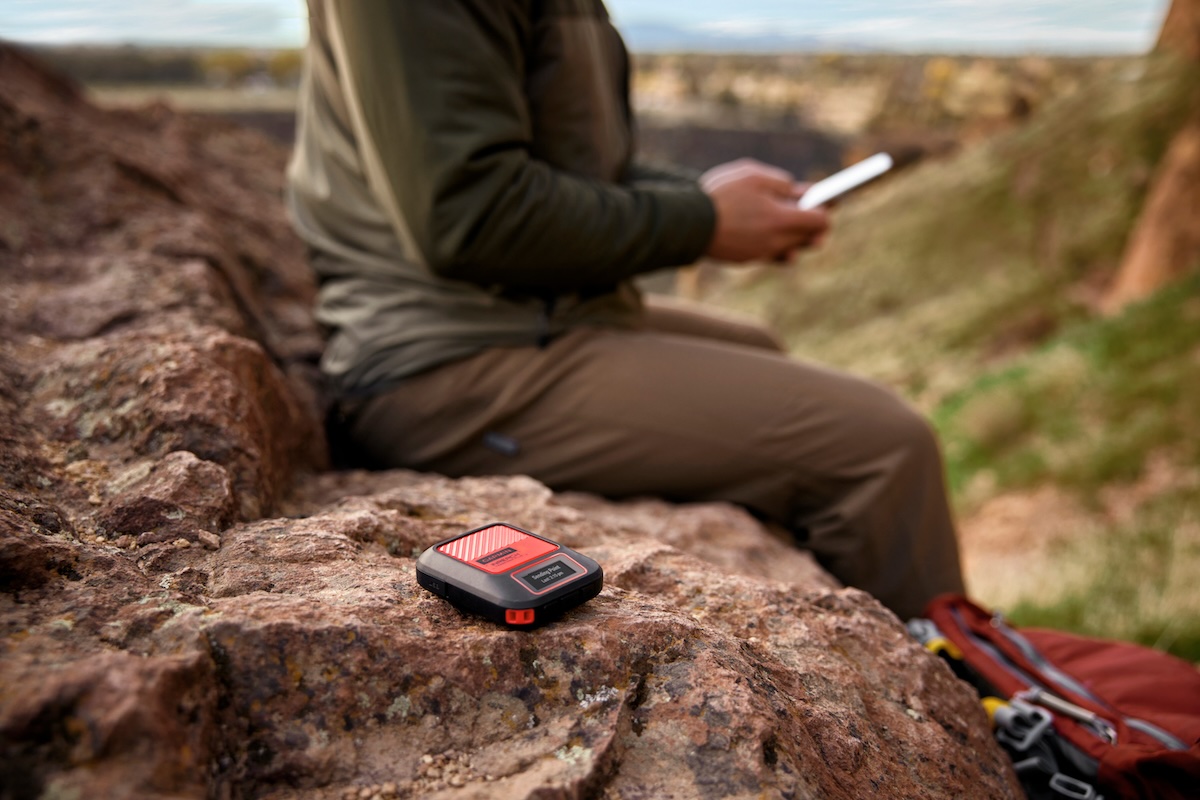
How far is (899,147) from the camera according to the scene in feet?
122

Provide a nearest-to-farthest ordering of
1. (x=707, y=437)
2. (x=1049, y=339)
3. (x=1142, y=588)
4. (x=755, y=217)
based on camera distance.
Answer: (x=707, y=437) < (x=755, y=217) < (x=1142, y=588) < (x=1049, y=339)

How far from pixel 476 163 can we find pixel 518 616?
1.45m

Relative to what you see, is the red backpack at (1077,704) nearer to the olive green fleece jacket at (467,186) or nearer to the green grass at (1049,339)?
the olive green fleece jacket at (467,186)

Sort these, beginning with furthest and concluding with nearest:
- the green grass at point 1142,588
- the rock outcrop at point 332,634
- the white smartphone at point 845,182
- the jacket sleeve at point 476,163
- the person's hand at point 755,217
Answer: the green grass at point 1142,588, the white smartphone at point 845,182, the person's hand at point 755,217, the jacket sleeve at point 476,163, the rock outcrop at point 332,634

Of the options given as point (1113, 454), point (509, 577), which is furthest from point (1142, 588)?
point (509, 577)

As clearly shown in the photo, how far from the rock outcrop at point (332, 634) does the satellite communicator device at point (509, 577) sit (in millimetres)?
43

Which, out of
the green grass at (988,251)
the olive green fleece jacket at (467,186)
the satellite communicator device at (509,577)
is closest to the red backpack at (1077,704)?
the satellite communicator device at (509,577)

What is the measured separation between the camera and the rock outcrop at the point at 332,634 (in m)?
1.35

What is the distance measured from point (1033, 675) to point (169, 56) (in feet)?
203

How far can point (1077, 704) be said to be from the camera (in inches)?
91.2

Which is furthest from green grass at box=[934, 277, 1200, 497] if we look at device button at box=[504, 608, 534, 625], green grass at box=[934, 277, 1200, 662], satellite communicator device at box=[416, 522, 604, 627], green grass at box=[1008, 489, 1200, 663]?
device button at box=[504, 608, 534, 625]

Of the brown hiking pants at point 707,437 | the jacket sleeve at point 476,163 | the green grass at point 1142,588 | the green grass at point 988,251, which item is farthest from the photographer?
the green grass at point 988,251

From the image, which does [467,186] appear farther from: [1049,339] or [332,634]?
[1049,339]

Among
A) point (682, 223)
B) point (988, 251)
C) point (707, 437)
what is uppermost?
point (682, 223)
